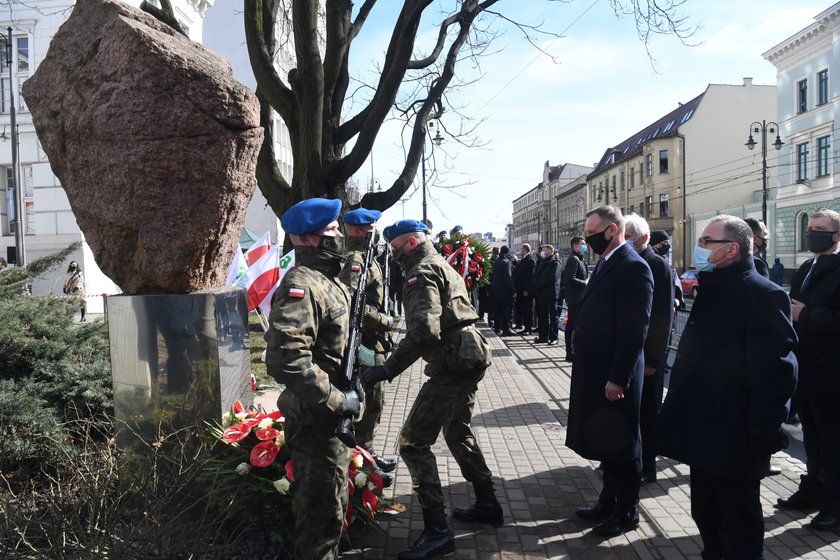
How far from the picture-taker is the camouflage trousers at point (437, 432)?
402 cm

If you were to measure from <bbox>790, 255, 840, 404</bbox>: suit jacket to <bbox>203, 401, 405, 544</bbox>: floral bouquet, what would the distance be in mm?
2911

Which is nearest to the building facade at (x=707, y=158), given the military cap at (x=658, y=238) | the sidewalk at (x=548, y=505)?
the military cap at (x=658, y=238)

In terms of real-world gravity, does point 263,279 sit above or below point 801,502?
above

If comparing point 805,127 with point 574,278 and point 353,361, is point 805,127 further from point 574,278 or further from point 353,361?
point 353,361

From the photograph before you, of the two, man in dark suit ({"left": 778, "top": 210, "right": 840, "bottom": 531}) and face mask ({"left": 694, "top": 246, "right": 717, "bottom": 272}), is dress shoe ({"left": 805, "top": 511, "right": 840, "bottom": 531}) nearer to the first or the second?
man in dark suit ({"left": 778, "top": 210, "right": 840, "bottom": 531})

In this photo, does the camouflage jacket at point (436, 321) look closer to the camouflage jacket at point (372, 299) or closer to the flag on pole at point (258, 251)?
the camouflage jacket at point (372, 299)

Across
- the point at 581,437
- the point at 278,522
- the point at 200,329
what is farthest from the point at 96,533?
the point at 581,437

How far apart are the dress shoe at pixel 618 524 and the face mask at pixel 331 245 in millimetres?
2472

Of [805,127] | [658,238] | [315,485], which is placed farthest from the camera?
[805,127]

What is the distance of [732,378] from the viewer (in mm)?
3436

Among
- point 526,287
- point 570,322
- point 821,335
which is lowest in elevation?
point 570,322

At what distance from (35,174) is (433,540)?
2193 cm

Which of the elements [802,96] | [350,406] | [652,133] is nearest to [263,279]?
[350,406]

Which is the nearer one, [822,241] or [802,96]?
[822,241]
